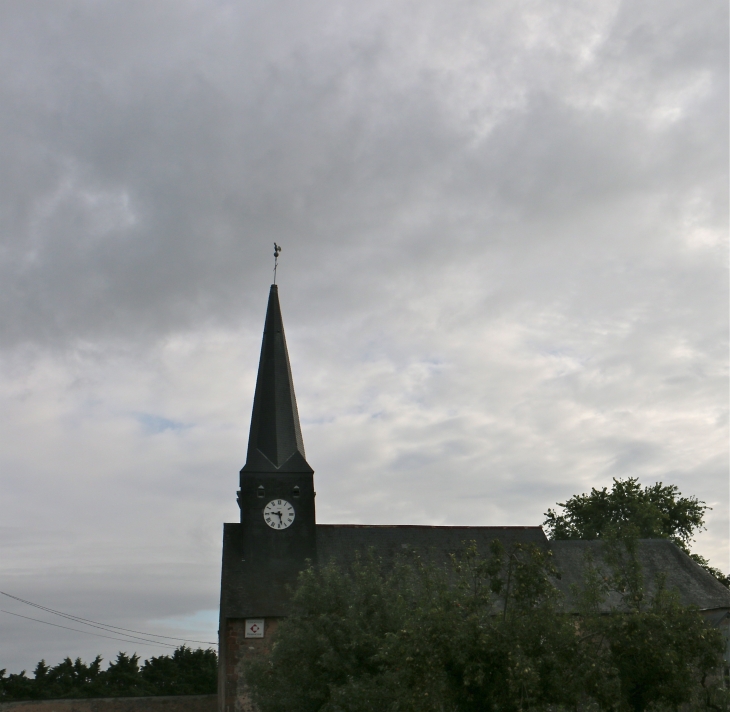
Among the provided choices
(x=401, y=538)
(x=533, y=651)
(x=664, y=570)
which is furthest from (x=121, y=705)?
(x=533, y=651)

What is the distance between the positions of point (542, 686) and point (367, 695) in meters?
5.03

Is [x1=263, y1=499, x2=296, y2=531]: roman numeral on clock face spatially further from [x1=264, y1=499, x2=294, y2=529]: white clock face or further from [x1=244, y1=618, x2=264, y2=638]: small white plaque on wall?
[x1=244, y1=618, x2=264, y2=638]: small white plaque on wall

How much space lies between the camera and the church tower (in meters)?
33.4

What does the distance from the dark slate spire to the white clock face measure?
5.26 ft

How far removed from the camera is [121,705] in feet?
126

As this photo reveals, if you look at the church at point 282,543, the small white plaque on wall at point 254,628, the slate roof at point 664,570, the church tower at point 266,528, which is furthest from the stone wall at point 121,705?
the slate roof at point 664,570

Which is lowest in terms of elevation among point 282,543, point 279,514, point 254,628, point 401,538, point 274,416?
point 254,628

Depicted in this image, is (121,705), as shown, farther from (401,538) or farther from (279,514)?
(401,538)

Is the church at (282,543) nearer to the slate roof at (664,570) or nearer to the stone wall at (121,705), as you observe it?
the slate roof at (664,570)

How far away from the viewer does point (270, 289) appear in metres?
43.4

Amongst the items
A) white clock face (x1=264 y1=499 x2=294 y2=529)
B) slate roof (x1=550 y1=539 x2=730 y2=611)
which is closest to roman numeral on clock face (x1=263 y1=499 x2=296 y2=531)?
white clock face (x1=264 y1=499 x2=294 y2=529)

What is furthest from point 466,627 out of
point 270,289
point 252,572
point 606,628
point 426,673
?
point 270,289

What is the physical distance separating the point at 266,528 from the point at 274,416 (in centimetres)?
566

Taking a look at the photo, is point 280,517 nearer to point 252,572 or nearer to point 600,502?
point 252,572
